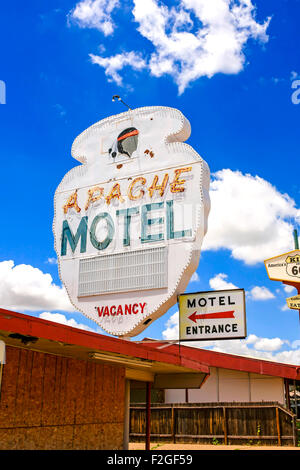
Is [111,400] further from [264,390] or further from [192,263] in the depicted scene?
[264,390]

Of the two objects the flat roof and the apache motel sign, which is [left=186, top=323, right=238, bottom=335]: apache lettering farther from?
the apache motel sign

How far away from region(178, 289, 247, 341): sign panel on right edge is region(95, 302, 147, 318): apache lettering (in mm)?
1094

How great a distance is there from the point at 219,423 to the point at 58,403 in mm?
11287

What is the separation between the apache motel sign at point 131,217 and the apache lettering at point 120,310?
25 mm

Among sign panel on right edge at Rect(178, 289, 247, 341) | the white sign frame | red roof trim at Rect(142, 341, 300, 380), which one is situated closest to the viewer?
sign panel on right edge at Rect(178, 289, 247, 341)

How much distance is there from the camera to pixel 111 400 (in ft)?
37.3

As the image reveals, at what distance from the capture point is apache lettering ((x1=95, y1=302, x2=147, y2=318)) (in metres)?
12.0

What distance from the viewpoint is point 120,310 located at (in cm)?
1231

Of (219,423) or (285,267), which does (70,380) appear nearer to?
(285,267)

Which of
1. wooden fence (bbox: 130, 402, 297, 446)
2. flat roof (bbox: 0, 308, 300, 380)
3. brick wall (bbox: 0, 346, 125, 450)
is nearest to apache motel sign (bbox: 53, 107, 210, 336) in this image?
flat roof (bbox: 0, 308, 300, 380)

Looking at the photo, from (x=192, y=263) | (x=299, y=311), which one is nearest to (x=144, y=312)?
(x=192, y=263)

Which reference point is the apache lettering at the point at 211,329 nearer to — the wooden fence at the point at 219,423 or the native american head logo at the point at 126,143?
the native american head logo at the point at 126,143

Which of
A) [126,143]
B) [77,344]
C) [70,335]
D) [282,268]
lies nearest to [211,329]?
[77,344]

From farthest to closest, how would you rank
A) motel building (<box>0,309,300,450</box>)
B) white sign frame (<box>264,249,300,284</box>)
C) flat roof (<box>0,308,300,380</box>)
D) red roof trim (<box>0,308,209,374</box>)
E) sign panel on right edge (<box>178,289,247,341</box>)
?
1. white sign frame (<box>264,249,300,284</box>)
2. sign panel on right edge (<box>178,289,247,341</box>)
3. motel building (<box>0,309,300,450</box>)
4. flat roof (<box>0,308,300,380</box>)
5. red roof trim (<box>0,308,209,374</box>)
